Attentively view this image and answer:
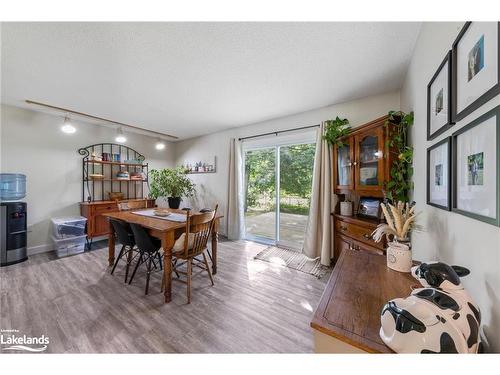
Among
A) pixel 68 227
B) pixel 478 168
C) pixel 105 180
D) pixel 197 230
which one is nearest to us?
pixel 478 168

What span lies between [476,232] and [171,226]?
213 cm

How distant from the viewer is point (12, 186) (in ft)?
9.11

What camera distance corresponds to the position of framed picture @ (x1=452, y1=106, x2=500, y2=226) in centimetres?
60

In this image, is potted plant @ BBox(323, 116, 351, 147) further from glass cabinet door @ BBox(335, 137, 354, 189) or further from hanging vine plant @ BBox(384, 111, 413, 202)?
hanging vine plant @ BBox(384, 111, 413, 202)

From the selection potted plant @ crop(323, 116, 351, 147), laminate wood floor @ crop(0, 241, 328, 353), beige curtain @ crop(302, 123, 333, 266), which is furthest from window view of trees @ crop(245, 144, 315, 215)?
laminate wood floor @ crop(0, 241, 328, 353)

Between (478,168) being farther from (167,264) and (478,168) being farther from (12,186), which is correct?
(12,186)

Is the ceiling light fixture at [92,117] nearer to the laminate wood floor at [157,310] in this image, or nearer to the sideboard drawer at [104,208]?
the sideboard drawer at [104,208]

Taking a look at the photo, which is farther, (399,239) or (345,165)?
(345,165)

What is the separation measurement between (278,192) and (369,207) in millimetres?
1584

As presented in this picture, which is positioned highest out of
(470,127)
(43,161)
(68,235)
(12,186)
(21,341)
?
(43,161)

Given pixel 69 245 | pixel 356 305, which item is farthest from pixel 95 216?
pixel 356 305

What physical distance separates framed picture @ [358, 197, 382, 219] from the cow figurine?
1.76 m
